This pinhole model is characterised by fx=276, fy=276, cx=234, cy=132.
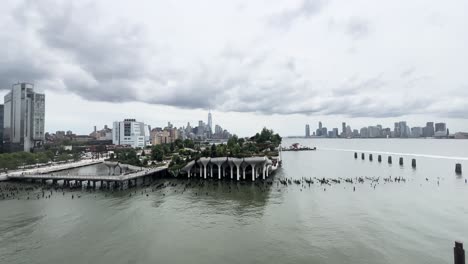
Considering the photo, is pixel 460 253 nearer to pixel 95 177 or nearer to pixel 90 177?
pixel 95 177

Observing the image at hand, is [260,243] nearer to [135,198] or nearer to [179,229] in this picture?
[179,229]

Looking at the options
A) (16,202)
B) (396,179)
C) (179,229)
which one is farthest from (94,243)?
(396,179)

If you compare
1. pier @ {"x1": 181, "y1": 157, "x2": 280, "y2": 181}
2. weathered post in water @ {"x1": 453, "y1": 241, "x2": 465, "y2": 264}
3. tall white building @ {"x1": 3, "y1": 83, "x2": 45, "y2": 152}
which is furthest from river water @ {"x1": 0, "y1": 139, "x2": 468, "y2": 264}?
tall white building @ {"x1": 3, "y1": 83, "x2": 45, "y2": 152}

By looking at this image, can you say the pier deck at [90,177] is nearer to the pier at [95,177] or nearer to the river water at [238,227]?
the pier at [95,177]

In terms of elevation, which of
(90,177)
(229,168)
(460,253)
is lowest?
(90,177)

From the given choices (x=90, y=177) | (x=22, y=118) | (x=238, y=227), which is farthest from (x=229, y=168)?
(x=22, y=118)
